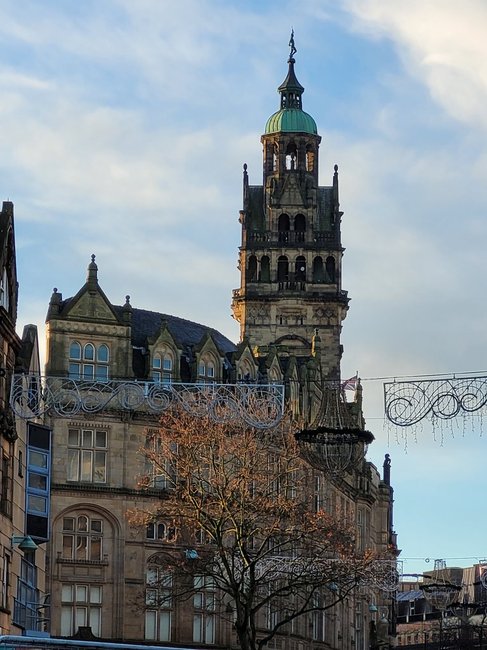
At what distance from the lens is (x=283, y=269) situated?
143125 mm

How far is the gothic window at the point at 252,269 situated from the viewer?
143 m

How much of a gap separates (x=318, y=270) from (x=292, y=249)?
2.56 m

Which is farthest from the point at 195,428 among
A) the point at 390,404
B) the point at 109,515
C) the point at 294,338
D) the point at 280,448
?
the point at 294,338

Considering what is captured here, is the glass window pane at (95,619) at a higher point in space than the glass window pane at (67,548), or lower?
lower

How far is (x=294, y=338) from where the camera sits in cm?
13888

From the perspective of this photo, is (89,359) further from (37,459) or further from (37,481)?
(37,481)

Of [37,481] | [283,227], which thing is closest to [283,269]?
[283,227]

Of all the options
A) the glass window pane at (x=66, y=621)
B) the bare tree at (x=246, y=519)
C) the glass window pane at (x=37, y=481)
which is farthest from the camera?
the glass window pane at (x=66, y=621)

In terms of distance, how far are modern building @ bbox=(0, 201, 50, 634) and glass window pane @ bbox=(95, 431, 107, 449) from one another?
12942 millimetres

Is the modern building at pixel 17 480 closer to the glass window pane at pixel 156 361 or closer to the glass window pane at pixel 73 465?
the glass window pane at pixel 73 465

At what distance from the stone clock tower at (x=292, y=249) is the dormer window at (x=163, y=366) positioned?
37.4 meters

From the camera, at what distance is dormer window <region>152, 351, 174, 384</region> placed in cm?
9819

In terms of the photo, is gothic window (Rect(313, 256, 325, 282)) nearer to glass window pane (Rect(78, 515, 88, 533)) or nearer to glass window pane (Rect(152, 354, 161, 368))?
glass window pane (Rect(152, 354, 161, 368))

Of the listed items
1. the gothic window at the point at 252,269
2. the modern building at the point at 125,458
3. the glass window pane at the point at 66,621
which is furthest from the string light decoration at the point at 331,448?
the gothic window at the point at 252,269
